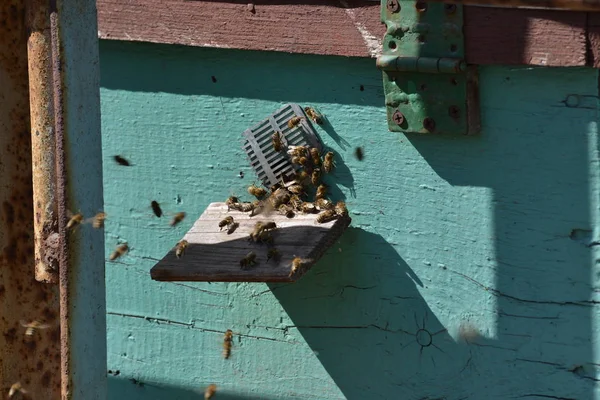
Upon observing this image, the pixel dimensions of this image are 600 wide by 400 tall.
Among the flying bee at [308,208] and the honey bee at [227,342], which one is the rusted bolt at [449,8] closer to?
the flying bee at [308,208]

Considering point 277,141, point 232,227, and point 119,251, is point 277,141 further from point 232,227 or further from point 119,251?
point 119,251

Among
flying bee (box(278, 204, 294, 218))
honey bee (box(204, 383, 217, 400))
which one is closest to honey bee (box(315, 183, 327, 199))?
flying bee (box(278, 204, 294, 218))

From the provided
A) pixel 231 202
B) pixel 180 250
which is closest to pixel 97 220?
pixel 180 250

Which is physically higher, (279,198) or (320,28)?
(320,28)

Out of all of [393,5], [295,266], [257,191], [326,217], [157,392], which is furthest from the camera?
[157,392]

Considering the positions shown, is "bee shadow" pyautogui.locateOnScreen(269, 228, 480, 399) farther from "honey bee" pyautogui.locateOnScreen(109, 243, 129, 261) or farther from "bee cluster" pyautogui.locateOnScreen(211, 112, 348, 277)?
"honey bee" pyautogui.locateOnScreen(109, 243, 129, 261)

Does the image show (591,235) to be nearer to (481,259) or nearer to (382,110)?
(481,259)

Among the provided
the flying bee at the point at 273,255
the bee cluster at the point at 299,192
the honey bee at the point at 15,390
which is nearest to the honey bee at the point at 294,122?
the bee cluster at the point at 299,192
